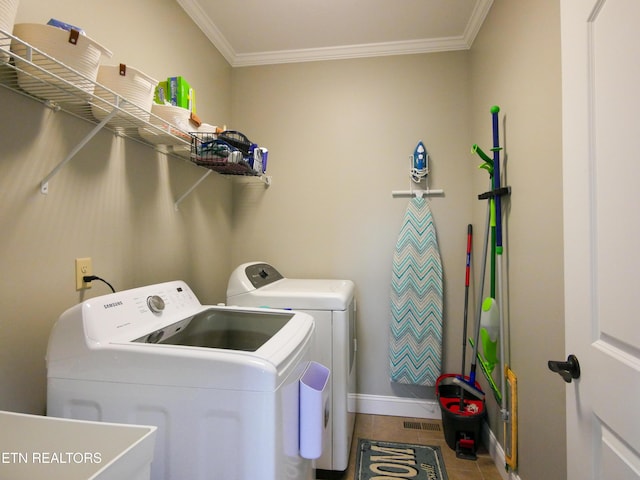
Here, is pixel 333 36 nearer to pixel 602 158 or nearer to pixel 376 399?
pixel 602 158

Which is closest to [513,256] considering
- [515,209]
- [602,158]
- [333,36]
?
[515,209]

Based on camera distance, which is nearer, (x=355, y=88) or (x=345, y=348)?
(x=345, y=348)

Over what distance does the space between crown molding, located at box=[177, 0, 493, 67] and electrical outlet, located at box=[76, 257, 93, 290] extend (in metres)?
1.62

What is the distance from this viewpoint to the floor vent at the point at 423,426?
2157 millimetres

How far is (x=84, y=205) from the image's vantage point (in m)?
1.20

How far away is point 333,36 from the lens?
2.26 metres

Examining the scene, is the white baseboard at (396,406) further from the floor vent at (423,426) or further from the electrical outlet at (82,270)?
the electrical outlet at (82,270)

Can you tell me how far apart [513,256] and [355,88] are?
5.35 ft

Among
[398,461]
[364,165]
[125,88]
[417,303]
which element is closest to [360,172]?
[364,165]

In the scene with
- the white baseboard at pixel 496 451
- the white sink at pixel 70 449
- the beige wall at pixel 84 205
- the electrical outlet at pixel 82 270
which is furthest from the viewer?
the white baseboard at pixel 496 451

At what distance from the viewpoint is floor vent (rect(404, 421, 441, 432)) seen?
2.16m

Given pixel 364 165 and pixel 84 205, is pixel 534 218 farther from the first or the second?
pixel 84 205

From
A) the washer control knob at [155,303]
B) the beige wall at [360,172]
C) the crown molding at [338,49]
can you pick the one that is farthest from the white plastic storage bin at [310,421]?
the crown molding at [338,49]

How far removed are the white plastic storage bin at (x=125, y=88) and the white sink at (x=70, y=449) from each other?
0.89 m
